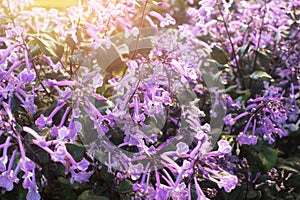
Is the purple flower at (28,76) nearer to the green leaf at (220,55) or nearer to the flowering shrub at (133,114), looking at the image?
the flowering shrub at (133,114)

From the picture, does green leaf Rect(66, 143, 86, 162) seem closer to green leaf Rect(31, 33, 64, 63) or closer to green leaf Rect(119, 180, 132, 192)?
green leaf Rect(119, 180, 132, 192)

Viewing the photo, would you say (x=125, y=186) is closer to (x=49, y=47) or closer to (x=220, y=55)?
(x=49, y=47)

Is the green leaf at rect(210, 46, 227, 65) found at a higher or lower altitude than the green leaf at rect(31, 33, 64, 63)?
lower

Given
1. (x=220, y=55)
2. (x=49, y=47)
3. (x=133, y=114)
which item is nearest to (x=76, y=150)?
(x=133, y=114)

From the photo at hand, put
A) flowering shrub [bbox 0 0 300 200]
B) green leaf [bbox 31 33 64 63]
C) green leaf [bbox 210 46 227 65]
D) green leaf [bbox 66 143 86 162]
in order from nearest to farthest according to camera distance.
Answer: flowering shrub [bbox 0 0 300 200], green leaf [bbox 66 143 86 162], green leaf [bbox 31 33 64 63], green leaf [bbox 210 46 227 65]

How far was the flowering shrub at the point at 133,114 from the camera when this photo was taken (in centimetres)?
190

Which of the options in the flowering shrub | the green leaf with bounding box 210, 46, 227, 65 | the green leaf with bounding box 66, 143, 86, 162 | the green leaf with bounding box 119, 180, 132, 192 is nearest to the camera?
the flowering shrub

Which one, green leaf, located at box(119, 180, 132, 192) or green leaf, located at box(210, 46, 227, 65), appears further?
green leaf, located at box(210, 46, 227, 65)

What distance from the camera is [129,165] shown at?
1976 mm

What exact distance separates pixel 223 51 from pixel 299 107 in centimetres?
55

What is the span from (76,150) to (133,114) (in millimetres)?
259

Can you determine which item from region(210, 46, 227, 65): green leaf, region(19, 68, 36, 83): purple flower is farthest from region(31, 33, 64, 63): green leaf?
region(210, 46, 227, 65): green leaf

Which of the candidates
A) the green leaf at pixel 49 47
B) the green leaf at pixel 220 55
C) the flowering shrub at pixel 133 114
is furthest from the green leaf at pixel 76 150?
the green leaf at pixel 220 55

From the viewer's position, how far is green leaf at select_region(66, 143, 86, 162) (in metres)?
2.02
